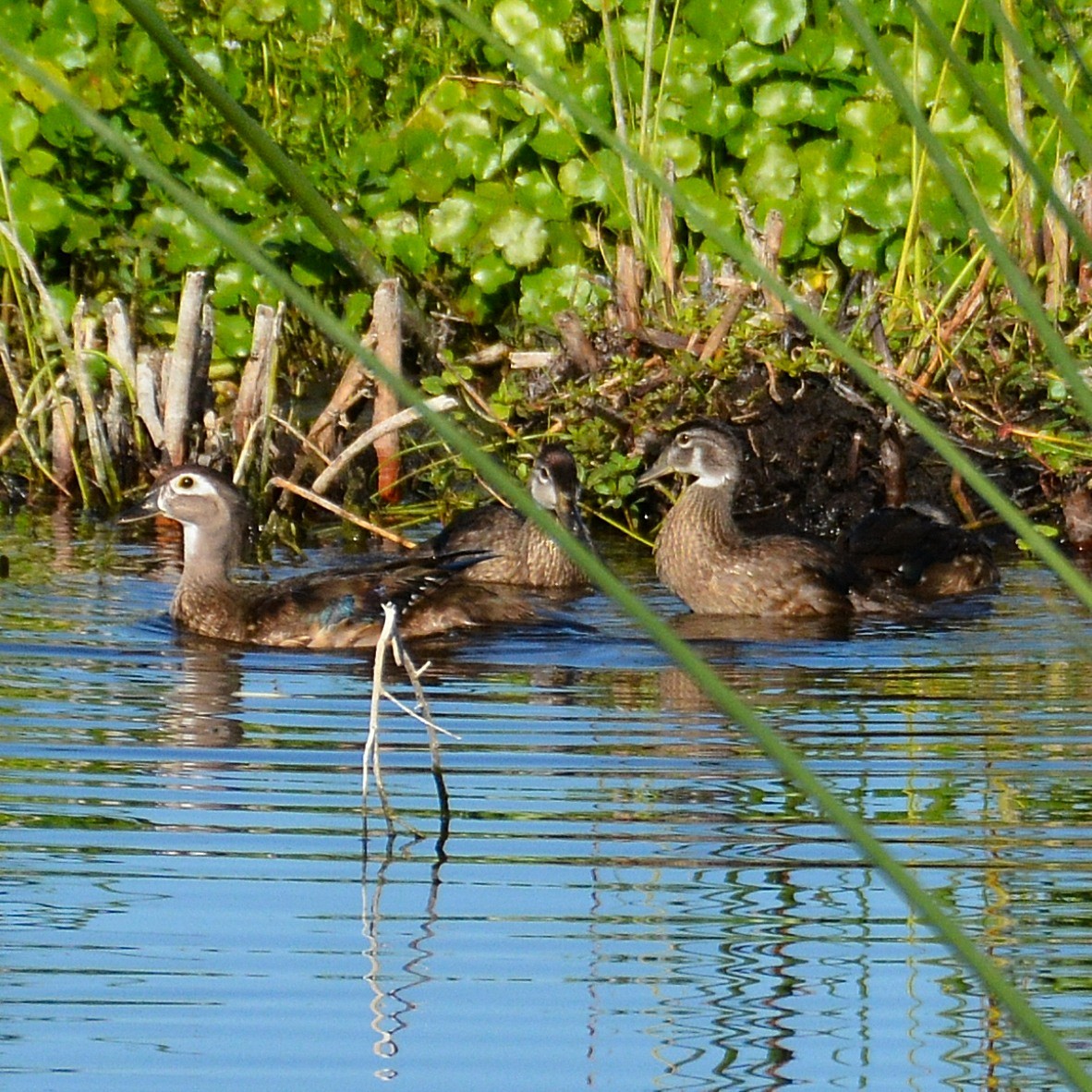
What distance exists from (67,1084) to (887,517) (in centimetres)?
729

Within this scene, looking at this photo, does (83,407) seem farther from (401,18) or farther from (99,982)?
(99,982)

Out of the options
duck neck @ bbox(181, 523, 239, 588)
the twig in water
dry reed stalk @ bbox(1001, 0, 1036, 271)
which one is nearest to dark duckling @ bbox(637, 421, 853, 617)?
duck neck @ bbox(181, 523, 239, 588)

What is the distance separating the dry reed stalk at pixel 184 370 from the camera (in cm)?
1109

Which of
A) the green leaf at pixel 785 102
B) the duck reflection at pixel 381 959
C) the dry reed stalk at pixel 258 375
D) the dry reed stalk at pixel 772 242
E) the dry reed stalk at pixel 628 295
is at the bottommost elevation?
the duck reflection at pixel 381 959

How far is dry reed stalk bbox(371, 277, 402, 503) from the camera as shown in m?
11.1

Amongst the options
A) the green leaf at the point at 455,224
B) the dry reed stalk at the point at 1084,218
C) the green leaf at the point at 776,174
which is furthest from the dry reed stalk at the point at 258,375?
the dry reed stalk at the point at 1084,218

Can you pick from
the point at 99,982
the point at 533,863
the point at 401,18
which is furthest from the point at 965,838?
the point at 401,18

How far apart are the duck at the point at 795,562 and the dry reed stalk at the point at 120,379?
3167 mm

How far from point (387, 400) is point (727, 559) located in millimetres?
2548

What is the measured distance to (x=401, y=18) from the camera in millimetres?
13875

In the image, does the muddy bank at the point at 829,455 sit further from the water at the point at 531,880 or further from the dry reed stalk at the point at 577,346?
the water at the point at 531,880

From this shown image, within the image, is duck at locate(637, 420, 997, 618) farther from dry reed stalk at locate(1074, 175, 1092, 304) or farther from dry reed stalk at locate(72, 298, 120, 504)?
dry reed stalk at locate(72, 298, 120, 504)

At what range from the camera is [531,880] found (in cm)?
459

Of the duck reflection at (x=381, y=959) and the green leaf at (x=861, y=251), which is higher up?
the green leaf at (x=861, y=251)
